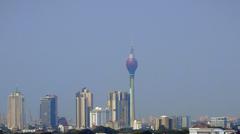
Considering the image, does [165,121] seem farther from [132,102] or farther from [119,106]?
[119,106]

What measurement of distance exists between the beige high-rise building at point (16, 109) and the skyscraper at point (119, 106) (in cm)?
1277

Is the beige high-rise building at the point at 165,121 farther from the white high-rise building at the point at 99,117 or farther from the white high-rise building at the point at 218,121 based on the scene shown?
the white high-rise building at the point at 99,117

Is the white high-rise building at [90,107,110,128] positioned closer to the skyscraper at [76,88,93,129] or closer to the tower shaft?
the skyscraper at [76,88,93,129]

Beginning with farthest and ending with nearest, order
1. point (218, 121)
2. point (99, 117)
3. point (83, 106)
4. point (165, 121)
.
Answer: point (83, 106), point (99, 117), point (218, 121), point (165, 121)

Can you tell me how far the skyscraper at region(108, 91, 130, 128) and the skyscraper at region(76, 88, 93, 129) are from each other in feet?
9.73

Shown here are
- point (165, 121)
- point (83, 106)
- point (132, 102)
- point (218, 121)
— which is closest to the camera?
point (165, 121)

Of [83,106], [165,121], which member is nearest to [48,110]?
[83,106]

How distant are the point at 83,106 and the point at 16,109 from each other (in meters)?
10.8

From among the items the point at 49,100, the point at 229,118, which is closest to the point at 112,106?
the point at 49,100

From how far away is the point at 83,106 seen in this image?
379 ft

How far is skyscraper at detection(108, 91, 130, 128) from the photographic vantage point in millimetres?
113344

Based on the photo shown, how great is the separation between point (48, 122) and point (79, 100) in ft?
17.6

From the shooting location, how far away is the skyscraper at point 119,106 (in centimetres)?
11334

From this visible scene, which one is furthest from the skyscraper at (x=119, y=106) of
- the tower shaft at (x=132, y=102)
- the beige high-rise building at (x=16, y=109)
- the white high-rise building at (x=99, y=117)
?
the beige high-rise building at (x=16, y=109)
